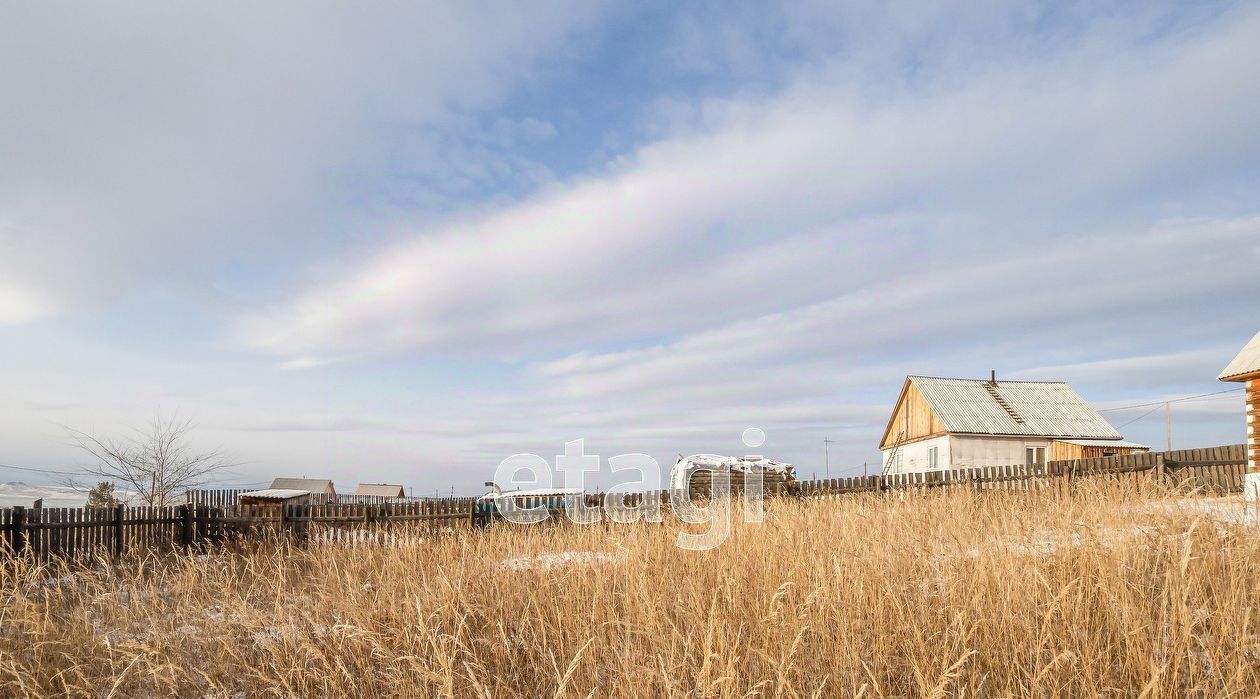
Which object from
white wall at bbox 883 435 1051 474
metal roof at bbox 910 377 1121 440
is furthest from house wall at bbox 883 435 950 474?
metal roof at bbox 910 377 1121 440

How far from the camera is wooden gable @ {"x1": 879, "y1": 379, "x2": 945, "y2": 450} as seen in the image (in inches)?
1228

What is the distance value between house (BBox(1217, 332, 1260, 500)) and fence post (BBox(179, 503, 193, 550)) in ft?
69.1

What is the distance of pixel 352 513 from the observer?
15.0 m

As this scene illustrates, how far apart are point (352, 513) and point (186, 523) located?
3396 millimetres

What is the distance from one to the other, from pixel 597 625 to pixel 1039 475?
16.7 meters

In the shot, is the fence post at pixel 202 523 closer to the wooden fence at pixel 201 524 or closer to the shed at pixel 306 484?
the wooden fence at pixel 201 524

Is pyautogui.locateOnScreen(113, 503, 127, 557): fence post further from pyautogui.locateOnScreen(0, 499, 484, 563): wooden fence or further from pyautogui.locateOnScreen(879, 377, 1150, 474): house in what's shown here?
pyautogui.locateOnScreen(879, 377, 1150, 474): house

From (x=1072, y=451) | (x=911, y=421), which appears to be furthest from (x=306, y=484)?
(x=1072, y=451)

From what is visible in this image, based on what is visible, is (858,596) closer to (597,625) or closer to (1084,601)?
(1084,601)

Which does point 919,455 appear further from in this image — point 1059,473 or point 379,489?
point 379,489

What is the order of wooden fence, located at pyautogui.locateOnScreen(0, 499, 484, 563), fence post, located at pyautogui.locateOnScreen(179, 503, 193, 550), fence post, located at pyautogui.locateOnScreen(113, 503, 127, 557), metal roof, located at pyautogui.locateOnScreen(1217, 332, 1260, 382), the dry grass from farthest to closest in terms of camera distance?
fence post, located at pyautogui.locateOnScreen(179, 503, 193, 550)
fence post, located at pyautogui.locateOnScreen(113, 503, 127, 557)
metal roof, located at pyautogui.locateOnScreen(1217, 332, 1260, 382)
wooden fence, located at pyautogui.locateOnScreen(0, 499, 484, 563)
the dry grass

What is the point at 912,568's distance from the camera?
4801 mm

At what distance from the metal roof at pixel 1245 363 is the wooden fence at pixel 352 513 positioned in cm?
218

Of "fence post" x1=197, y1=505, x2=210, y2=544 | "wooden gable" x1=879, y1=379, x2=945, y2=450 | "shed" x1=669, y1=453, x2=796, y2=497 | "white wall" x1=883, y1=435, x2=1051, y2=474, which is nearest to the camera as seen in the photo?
"fence post" x1=197, y1=505, x2=210, y2=544
